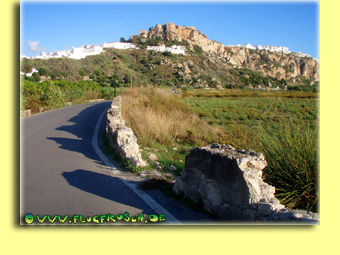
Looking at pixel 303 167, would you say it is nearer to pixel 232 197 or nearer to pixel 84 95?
pixel 232 197

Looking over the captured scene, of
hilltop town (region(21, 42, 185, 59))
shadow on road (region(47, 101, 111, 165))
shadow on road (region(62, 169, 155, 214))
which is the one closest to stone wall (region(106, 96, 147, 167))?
shadow on road (region(47, 101, 111, 165))

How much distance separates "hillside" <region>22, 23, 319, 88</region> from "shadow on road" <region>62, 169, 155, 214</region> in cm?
3220

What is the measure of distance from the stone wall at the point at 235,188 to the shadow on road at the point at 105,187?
38.2 inches

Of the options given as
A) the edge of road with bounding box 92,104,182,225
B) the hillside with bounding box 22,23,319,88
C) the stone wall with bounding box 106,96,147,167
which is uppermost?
the hillside with bounding box 22,23,319,88

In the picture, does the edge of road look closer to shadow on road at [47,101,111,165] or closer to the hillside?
shadow on road at [47,101,111,165]

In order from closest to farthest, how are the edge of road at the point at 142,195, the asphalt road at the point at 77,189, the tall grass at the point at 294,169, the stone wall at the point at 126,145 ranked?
the edge of road at the point at 142,195, the asphalt road at the point at 77,189, the tall grass at the point at 294,169, the stone wall at the point at 126,145

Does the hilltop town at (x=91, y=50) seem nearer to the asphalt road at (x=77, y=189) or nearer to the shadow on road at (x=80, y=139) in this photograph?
the shadow on road at (x=80, y=139)

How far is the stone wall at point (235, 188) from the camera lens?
12.8ft

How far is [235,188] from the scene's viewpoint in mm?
4289

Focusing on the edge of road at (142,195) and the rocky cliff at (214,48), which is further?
the rocky cliff at (214,48)

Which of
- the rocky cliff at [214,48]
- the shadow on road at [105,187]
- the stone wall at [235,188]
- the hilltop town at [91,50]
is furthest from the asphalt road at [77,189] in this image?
the rocky cliff at [214,48]

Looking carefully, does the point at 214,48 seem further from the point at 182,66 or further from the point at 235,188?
the point at 235,188

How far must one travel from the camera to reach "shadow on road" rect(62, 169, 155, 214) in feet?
16.9
